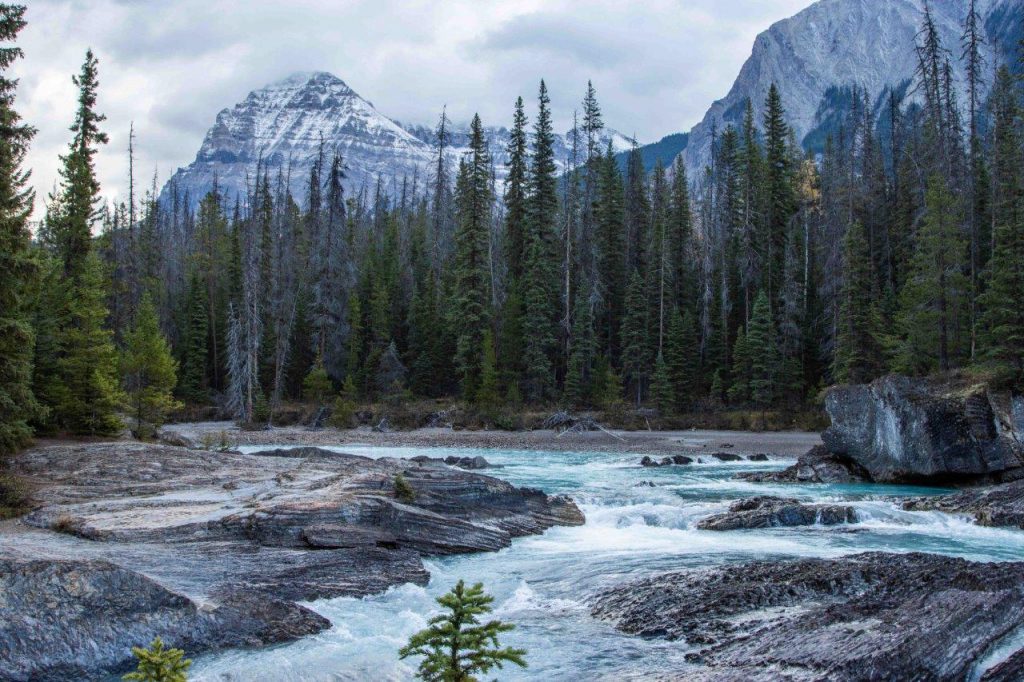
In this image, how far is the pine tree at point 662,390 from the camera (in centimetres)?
4728

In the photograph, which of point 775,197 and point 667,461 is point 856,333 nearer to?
point 667,461

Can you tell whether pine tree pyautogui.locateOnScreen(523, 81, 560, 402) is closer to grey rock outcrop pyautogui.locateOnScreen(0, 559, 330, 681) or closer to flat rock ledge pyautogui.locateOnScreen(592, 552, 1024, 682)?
flat rock ledge pyautogui.locateOnScreen(592, 552, 1024, 682)

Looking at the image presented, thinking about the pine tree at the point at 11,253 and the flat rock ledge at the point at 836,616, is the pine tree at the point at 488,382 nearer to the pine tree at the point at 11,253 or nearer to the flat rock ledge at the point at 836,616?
the pine tree at the point at 11,253

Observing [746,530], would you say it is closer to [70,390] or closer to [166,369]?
[70,390]

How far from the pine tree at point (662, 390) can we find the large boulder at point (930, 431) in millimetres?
18391

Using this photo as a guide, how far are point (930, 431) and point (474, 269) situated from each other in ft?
110

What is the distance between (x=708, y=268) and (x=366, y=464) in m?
36.7

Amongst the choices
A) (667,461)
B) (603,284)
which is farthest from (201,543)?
(603,284)

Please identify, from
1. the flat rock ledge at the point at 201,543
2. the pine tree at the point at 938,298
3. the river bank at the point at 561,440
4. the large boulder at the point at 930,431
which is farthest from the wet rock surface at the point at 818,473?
the flat rock ledge at the point at 201,543

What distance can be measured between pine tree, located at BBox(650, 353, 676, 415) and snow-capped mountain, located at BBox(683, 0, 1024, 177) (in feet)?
357

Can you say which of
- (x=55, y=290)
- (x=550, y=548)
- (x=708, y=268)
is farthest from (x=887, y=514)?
(x=708, y=268)

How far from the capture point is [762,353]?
46.2 metres

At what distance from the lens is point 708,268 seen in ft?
183

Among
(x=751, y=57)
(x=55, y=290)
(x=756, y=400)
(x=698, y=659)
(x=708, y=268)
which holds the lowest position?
(x=698, y=659)
